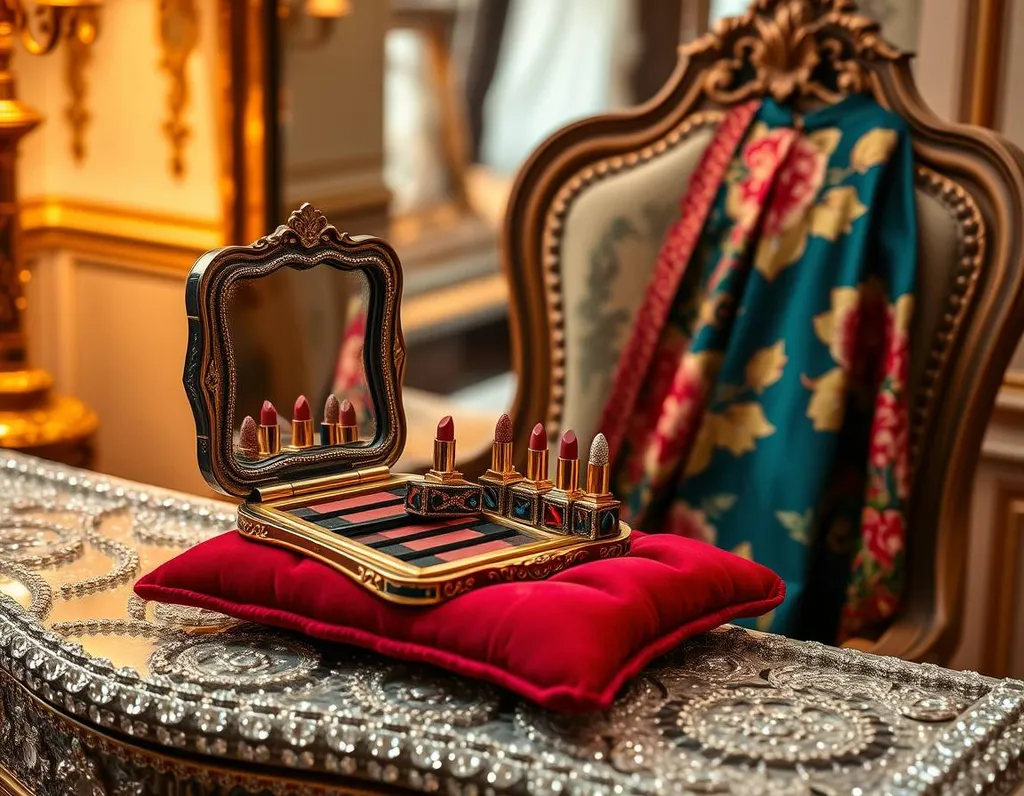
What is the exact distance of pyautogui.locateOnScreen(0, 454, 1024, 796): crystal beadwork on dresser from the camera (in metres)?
0.99

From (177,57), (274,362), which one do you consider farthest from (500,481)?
(177,57)

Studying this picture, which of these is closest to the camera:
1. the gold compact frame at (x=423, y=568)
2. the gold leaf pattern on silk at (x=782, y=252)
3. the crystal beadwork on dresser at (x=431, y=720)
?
the crystal beadwork on dresser at (x=431, y=720)

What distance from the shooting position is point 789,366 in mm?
1755

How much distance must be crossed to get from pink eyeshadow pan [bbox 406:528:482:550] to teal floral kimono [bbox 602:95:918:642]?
601 millimetres

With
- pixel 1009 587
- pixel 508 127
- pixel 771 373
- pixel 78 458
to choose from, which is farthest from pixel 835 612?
pixel 508 127

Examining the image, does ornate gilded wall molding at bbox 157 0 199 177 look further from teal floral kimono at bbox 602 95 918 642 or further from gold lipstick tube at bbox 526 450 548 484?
gold lipstick tube at bbox 526 450 548 484

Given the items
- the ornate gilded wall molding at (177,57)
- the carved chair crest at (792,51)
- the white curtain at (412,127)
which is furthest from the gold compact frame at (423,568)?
the white curtain at (412,127)

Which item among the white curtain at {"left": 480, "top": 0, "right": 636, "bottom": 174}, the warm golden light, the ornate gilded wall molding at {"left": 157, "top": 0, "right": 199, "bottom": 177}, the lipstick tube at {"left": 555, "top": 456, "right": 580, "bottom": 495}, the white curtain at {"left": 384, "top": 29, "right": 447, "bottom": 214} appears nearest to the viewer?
the lipstick tube at {"left": 555, "top": 456, "right": 580, "bottom": 495}

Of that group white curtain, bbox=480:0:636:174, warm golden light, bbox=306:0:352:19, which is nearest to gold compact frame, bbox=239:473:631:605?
warm golden light, bbox=306:0:352:19

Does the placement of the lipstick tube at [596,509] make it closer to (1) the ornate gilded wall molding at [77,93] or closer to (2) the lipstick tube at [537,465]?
(2) the lipstick tube at [537,465]

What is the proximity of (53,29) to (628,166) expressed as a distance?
39.2 inches

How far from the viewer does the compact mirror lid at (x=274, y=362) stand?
4.00ft

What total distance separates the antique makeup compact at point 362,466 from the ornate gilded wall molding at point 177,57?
1528 mm

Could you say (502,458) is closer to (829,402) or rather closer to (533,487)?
(533,487)
